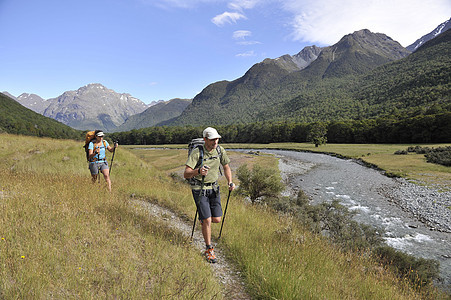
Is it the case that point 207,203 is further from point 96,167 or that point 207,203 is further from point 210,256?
point 96,167

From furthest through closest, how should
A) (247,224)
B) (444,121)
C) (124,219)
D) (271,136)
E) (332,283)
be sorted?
(271,136)
(444,121)
(247,224)
(124,219)
(332,283)

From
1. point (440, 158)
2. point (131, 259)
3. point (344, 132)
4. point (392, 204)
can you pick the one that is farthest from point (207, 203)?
point (344, 132)

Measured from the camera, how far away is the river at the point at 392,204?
13.3 m

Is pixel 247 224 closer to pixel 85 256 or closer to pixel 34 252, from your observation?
pixel 85 256

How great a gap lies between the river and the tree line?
51491mm

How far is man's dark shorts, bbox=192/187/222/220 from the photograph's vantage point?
4574mm

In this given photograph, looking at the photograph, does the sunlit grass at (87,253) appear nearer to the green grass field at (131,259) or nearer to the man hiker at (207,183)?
the green grass field at (131,259)

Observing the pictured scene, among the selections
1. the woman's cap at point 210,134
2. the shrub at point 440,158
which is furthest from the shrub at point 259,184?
the shrub at point 440,158

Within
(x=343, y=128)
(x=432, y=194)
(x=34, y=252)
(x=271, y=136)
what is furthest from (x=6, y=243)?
(x=271, y=136)

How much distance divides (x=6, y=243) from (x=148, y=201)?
5.55 meters

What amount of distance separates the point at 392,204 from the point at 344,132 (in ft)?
278

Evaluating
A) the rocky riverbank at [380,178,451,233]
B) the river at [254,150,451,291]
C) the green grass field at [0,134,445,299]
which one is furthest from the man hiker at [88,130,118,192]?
the rocky riverbank at [380,178,451,233]

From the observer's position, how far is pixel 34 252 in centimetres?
331

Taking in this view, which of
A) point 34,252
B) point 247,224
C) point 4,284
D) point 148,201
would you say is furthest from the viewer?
point 148,201
